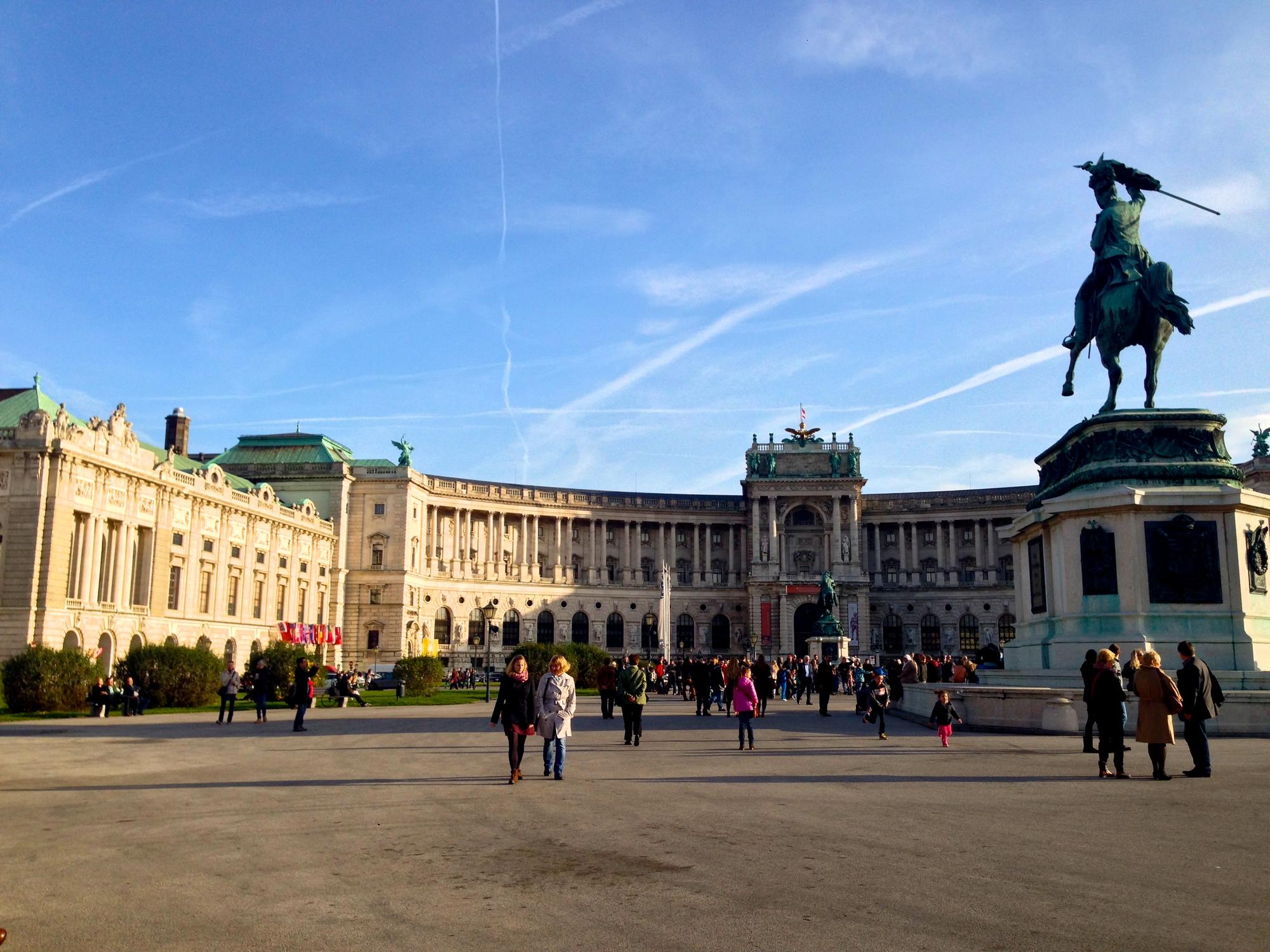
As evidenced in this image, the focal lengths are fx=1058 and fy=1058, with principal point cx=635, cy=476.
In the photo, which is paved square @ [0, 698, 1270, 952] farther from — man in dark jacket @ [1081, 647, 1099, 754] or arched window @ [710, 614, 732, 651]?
arched window @ [710, 614, 732, 651]

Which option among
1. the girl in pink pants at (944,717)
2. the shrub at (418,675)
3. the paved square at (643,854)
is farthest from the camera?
the shrub at (418,675)

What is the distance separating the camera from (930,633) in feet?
334

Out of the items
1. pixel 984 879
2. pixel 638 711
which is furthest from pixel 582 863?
pixel 638 711

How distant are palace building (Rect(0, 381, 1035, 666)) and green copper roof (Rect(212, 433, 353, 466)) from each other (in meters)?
0.21

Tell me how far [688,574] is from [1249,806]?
9437 centimetres

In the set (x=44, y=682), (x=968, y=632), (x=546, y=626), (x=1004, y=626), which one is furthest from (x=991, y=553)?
(x=44, y=682)

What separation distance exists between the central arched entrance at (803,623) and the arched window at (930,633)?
10.8 metres

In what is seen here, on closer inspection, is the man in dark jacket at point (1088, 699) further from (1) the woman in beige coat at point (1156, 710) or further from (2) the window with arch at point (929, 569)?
(2) the window with arch at point (929, 569)

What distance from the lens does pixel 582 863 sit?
9.62 metres

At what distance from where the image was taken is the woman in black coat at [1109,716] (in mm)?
15219

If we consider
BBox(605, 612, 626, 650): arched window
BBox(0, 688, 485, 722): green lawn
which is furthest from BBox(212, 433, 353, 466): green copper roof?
BBox(0, 688, 485, 722): green lawn

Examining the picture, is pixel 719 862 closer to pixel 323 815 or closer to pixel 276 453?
pixel 323 815

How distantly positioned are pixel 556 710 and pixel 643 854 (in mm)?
6264

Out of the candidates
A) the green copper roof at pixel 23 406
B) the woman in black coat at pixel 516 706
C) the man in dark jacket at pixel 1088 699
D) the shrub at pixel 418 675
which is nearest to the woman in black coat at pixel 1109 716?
the man in dark jacket at pixel 1088 699
